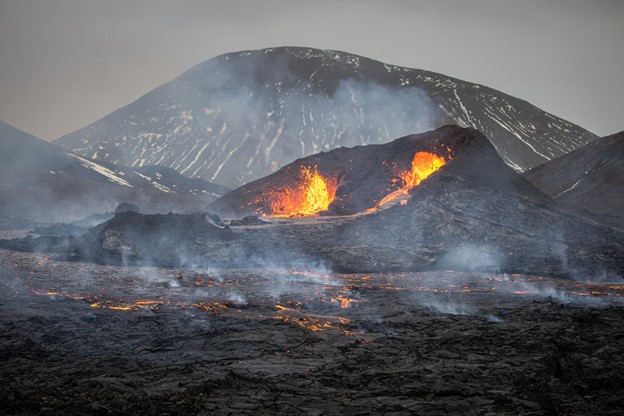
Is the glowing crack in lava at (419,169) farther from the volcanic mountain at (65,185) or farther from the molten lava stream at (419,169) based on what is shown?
the volcanic mountain at (65,185)

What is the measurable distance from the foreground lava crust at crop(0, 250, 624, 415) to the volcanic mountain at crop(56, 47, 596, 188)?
122 m

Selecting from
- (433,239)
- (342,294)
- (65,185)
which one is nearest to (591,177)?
(433,239)

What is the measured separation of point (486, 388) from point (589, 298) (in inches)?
457

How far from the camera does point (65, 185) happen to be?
89.2m

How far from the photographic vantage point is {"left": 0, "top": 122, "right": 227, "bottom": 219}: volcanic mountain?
78.4 m

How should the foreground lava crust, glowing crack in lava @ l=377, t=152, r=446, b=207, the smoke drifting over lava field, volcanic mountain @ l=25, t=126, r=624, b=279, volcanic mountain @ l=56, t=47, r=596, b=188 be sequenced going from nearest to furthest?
the foreground lava crust < the smoke drifting over lava field < volcanic mountain @ l=25, t=126, r=624, b=279 < glowing crack in lava @ l=377, t=152, r=446, b=207 < volcanic mountain @ l=56, t=47, r=596, b=188

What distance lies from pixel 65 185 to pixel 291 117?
7584 cm

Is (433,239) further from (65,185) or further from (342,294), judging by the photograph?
(65,185)

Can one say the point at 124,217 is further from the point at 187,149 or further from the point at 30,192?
the point at 187,149

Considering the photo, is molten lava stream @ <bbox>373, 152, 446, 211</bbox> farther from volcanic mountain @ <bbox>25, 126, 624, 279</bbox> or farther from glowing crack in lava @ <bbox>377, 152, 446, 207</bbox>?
volcanic mountain @ <bbox>25, 126, 624, 279</bbox>

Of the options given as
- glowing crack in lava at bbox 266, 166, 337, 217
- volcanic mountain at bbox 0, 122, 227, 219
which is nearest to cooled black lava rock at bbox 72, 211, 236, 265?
glowing crack in lava at bbox 266, 166, 337, 217

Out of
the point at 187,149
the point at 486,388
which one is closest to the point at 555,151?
the point at 187,149

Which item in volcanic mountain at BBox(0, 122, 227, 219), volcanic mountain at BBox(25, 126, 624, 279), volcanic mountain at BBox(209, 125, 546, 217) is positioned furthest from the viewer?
volcanic mountain at BBox(0, 122, 227, 219)

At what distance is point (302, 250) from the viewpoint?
1212 inches
